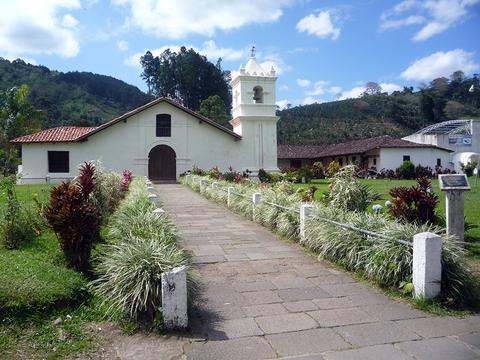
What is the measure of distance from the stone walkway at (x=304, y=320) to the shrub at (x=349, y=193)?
228 cm

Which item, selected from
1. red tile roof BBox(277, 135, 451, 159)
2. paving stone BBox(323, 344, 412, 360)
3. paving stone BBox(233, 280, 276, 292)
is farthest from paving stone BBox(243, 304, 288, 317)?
red tile roof BBox(277, 135, 451, 159)

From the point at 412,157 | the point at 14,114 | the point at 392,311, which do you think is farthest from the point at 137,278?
the point at 412,157

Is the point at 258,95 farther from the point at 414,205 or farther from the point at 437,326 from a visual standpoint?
the point at 437,326

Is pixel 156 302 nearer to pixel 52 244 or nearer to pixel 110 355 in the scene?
pixel 110 355

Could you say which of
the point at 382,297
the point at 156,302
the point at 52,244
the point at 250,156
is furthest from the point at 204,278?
the point at 250,156

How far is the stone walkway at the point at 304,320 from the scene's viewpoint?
141 inches

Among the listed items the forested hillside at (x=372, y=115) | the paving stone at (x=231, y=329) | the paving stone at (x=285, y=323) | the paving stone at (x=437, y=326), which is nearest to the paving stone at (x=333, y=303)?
the paving stone at (x=285, y=323)

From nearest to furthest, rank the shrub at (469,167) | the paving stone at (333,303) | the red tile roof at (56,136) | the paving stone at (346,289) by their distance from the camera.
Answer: the paving stone at (333,303), the paving stone at (346,289), the red tile roof at (56,136), the shrub at (469,167)

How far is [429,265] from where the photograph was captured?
458 cm

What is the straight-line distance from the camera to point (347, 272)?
5953 mm

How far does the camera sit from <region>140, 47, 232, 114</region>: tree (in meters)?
53.0

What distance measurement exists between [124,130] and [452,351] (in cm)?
2648

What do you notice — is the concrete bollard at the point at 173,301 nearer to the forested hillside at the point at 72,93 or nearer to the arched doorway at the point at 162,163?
the arched doorway at the point at 162,163

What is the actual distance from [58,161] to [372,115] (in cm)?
5664
